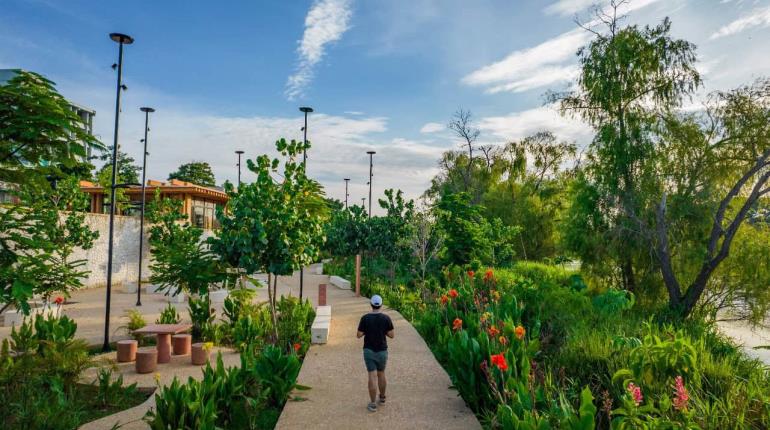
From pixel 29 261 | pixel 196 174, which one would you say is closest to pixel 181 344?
pixel 29 261

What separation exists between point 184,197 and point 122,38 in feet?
70.7

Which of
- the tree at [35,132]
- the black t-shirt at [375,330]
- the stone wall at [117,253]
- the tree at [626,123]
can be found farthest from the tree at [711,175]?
the stone wall at [117,253]

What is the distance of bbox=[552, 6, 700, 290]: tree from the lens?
50.1ft

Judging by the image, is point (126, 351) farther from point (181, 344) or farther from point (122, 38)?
point (122, 38)

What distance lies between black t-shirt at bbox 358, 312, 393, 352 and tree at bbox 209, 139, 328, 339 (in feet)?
9.33

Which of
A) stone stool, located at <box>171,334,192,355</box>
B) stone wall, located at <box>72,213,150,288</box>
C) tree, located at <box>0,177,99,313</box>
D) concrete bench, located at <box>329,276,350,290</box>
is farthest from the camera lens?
concrete bench, located at <box>329,276,350,290</box>

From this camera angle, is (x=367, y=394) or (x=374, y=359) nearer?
(x=374, y=359)

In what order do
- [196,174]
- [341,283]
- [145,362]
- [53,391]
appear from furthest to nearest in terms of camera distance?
[196,174], [341,283], [145,362], [53,391]

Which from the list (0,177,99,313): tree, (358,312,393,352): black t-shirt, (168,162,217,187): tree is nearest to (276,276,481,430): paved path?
(358,312,393,352): black t-shirt

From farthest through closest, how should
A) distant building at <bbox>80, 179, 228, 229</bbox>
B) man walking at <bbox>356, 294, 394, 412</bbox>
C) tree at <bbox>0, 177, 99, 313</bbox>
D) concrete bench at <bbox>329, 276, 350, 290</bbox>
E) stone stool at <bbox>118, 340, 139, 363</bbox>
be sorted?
distant building at <bbox>80, 179, 228, 229</bbox>, concrete bench at <bbox>329, 276, 350, 290</bbox>, stone stool at <bbox>118, 340, 139, 363</bbox>, man walking at <bbox>356, 294, 394, 412</bbox>, tree at <bbox>0, 177, 99, 313</bbox>

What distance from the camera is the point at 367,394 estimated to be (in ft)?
22.2

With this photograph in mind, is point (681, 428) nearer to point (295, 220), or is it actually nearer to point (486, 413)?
point (486, 413)

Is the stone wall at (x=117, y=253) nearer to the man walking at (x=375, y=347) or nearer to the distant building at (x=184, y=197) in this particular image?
the distant building at (x=184, y=197)

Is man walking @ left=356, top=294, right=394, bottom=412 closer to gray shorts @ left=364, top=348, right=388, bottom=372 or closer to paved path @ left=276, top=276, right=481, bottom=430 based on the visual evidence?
gray shorts @ left=364, top=348, right=388, bottom=372
